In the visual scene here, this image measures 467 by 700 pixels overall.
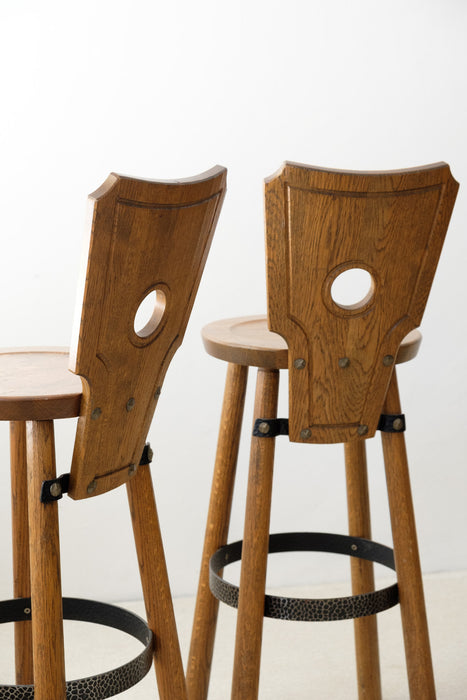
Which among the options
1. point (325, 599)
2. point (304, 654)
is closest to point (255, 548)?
point (325, 599)

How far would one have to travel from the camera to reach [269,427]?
6.16 feet

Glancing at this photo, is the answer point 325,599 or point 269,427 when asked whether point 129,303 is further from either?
point 325,599

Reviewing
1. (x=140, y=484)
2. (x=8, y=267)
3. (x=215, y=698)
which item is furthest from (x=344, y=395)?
(x=8, y=267)

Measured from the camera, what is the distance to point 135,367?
155 cm

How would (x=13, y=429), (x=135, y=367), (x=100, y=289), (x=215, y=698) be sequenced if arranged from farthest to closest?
(x=215, y=698), (x=13, y=429), (x=135, y=367), (x=100, y=289)

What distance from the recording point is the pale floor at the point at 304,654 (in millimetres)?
2615

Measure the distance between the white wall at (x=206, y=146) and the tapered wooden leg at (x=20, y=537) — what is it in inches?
37.9

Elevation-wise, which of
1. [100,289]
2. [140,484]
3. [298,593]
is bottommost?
Result: [298,593]

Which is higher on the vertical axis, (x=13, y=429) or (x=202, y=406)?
(x=13, y=429)

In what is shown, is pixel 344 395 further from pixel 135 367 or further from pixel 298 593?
pixel 298 593

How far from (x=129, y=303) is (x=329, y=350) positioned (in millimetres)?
438

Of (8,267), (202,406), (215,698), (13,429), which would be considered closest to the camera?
(13,429)

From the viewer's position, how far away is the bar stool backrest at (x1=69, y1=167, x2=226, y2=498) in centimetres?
140

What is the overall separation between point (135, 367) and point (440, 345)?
1875 mm
